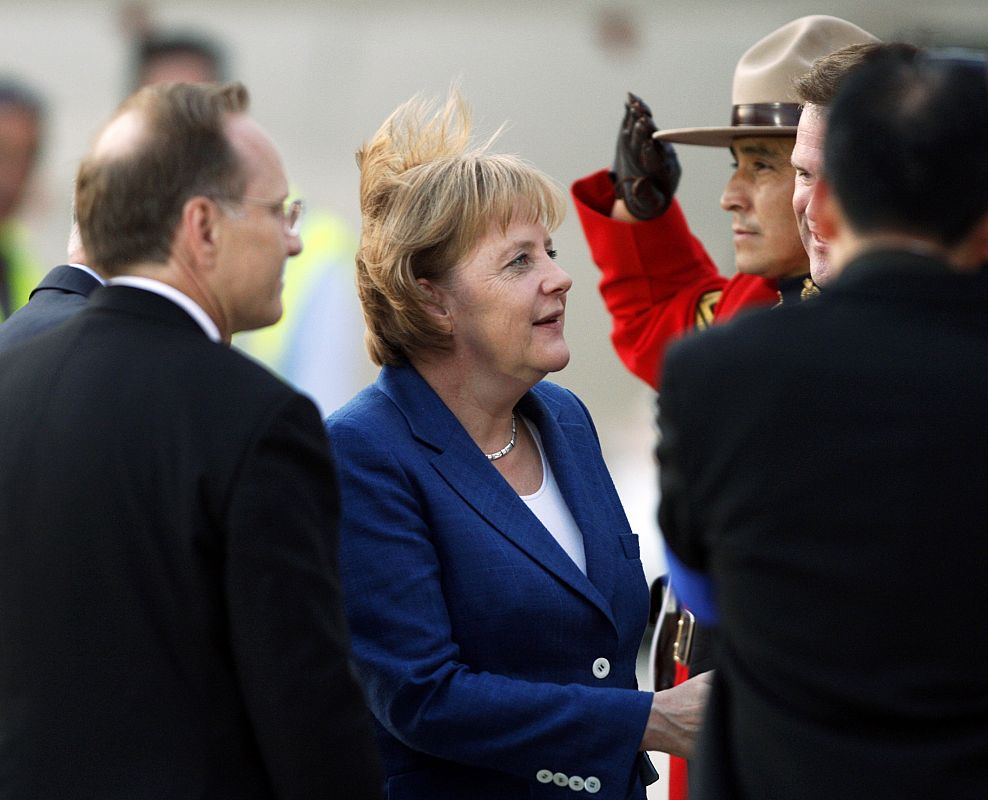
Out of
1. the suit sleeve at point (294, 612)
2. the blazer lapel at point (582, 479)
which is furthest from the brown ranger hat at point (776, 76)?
the suit sleeve at point (294, 612)

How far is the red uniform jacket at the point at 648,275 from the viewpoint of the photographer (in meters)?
2.94

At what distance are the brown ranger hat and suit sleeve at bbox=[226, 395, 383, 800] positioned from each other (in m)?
1.38

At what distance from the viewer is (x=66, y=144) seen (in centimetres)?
400

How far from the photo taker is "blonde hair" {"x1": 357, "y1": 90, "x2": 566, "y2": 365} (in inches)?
90.8

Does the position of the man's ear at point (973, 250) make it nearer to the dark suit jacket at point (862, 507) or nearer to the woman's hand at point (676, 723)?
the dark suit jacket at point (862, 507)

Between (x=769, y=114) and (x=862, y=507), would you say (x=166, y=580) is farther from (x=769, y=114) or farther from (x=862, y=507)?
(x=769, y=114)

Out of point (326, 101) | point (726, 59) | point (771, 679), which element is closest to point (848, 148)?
point (771, 679)

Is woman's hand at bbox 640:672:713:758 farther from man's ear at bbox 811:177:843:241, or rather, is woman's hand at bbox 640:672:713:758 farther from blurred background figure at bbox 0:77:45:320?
blurred background figure at bbox 0:77:45:320

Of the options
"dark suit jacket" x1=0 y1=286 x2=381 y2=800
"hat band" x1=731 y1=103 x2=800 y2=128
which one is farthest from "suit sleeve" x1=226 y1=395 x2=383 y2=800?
"hat band" x1=731 y1=103 x2=800 y2=128

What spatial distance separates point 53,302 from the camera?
7.70 ft

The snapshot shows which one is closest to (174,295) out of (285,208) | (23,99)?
(285,208)

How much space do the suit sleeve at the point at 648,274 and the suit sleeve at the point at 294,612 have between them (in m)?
1.45

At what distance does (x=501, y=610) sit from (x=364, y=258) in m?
0.65

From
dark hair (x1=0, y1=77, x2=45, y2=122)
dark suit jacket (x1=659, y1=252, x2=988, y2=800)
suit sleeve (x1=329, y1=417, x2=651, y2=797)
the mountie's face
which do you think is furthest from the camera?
dark hair (x1=0, y1=77, x2=45, y2=122)
